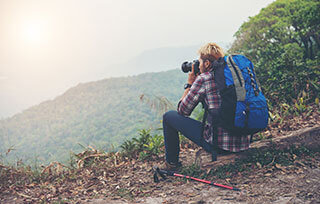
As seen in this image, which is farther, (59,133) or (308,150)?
(59,133)

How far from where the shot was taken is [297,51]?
598 cm

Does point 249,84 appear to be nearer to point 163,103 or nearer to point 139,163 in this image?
point 139,163

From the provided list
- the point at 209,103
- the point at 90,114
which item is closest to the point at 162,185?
the point at 209,103

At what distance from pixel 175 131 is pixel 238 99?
2.98 ft

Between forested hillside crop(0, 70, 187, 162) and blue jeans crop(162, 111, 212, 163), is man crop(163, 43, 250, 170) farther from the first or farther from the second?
forested hillside crop(0, 70, 187, 162)

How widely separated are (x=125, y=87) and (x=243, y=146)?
162 ft

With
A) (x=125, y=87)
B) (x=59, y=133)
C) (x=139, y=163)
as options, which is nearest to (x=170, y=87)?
(x=125, y=87)

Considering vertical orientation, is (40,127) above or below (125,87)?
below

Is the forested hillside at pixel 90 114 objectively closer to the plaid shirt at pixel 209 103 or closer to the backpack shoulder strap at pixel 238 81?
the plaid shirt at pixel 209 103

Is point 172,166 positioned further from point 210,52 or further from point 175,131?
point 210,52

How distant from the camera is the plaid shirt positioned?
259 centimetres

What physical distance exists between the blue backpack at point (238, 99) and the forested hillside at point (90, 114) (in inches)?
1200

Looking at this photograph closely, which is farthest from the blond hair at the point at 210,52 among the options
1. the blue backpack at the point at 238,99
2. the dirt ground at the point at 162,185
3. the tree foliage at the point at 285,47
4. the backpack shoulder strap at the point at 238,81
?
the tree foliage at the point at 285,47

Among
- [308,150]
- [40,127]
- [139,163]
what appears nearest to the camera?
[308,150]
